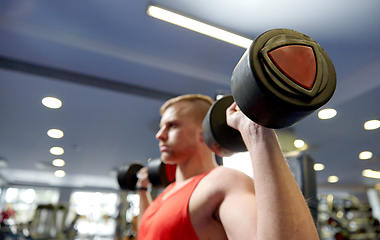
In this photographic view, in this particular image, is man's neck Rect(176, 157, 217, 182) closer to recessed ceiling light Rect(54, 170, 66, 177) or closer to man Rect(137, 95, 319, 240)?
man Rect(137, 95, 319, 240)

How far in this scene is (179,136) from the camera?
1.10m

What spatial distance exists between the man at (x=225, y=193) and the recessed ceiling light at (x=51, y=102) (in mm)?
2530

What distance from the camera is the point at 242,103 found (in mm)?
502

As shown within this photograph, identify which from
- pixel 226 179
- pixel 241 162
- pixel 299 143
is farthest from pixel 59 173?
pixel 226 179

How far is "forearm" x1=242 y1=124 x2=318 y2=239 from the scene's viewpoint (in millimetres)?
430

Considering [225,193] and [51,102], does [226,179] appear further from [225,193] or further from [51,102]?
[51,102]

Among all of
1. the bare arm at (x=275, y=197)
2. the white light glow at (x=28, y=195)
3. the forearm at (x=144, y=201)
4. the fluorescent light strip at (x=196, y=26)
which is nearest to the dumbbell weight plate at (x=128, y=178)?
the forearm at (x=144, y=201)

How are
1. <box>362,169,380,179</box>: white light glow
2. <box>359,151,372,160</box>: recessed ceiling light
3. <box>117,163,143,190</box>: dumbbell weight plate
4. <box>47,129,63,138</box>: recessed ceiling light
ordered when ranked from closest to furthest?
<box>117,163,143,190</box>: dumbbell weight plate
<box>47,129,63,138</box>: recessed ceiling light
<box>359,151,372,160</box>: recessed ceiling light
<box>362,169,380,179</box>: white light glow

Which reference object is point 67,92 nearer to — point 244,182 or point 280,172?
point 244,182

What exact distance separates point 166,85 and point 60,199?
9.93 m

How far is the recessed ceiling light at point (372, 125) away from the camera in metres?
3.59

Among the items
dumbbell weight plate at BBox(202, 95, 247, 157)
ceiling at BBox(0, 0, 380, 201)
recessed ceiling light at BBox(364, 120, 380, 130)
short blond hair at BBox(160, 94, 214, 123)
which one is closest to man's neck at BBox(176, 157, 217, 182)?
short blond hair at BBox(160, 94, 214, 123)

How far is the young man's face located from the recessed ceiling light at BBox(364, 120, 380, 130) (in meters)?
3.52

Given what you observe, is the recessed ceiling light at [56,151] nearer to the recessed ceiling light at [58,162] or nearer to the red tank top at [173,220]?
the recessed ceiling light at [58,162]
